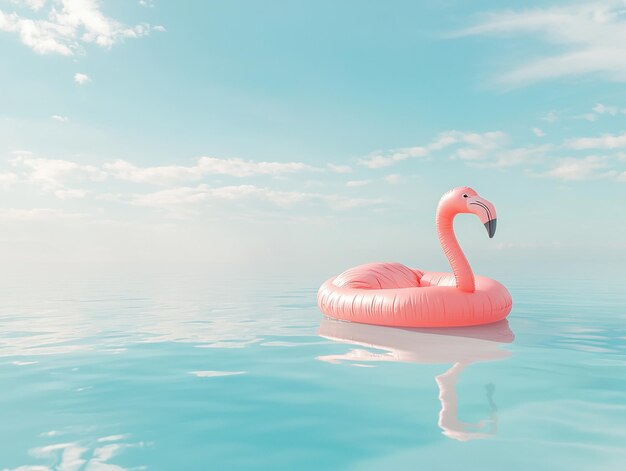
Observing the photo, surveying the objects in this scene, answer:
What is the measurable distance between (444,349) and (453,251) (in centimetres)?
204

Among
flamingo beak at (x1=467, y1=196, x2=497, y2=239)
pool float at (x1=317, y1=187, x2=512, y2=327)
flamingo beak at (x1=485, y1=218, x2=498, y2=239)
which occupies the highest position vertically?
flamingo beak at (x1=467, y1=196, x2=497, y2=239)

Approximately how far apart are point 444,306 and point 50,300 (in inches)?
345

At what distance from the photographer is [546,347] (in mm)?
5113

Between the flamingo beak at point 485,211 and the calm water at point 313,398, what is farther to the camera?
the flamingo beak at point 485,211

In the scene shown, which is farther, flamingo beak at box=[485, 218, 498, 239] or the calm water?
flamingo beak at box=[485, 218, 498, 239]

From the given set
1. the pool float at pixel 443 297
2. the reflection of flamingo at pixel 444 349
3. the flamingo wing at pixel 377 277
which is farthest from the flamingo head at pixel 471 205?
the flamingo wing at pixel 377 277

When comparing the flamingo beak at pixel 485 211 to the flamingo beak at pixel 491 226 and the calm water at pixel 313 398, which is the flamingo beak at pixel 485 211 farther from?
the calm water at pixel 313 398

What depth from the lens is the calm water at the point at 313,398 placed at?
251cm

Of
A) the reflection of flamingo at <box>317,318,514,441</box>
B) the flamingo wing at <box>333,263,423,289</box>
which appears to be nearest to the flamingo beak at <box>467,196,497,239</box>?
the reflection of flamingo at <box>317,318,514,441</box>

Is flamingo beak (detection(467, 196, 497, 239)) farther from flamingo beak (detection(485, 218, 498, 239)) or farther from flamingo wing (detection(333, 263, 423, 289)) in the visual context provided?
flamingo wing (detection(333, 263, 423, 289))

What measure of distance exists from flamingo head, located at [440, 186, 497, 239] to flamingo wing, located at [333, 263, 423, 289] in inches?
60.8

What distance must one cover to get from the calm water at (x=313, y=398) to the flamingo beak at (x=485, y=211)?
129 cm

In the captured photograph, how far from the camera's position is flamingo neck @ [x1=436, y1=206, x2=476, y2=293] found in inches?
252

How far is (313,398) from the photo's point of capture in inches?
133
